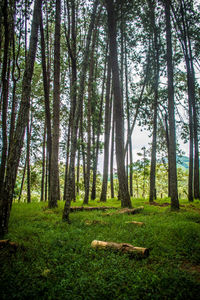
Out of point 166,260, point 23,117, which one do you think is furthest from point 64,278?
point 23,117

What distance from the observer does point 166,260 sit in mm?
3086

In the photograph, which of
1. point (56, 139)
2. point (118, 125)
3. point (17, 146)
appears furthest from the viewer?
point (118, 125)

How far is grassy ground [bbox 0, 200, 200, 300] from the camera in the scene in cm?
224

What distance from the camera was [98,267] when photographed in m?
2.88

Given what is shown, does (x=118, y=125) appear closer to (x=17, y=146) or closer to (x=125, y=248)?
(x=17, y=146)

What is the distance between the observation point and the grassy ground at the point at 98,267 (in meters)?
2.24

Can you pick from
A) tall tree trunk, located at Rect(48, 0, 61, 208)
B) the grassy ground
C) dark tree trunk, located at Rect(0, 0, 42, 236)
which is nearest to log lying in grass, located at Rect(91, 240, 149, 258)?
the grassy ground

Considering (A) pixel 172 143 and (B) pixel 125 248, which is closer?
(B) pixel 125 248

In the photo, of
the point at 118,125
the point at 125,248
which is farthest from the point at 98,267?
the point at 118,125

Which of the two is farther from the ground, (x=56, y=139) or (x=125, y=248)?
(x=56, y=139)

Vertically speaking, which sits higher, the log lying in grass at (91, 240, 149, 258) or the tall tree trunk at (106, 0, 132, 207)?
the tall tree trunk at (106, 0, 132, 207)

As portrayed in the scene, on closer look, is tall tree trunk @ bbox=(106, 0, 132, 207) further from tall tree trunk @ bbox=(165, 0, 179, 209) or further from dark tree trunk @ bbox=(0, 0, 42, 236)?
dark tree trunk @ bbox=(0, 0, 42, 236)

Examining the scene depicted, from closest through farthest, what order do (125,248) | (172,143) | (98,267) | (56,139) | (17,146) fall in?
(98,267), (125,248), (17,146), (56,139), (172,143)

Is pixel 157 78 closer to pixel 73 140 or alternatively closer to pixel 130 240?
pixel 73 140
